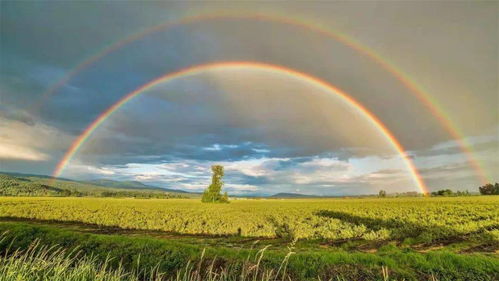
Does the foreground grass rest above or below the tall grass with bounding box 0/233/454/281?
below

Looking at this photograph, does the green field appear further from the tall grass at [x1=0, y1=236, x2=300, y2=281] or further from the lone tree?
the lone tree

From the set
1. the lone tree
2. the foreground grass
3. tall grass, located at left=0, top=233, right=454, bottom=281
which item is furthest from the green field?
the lone tree

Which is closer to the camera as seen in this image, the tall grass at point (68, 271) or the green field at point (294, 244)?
the tall grass at point (68, 271)

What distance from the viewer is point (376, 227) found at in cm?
3241

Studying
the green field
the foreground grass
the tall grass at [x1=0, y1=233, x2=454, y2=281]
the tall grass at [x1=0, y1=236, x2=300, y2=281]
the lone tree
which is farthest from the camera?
the lone tree

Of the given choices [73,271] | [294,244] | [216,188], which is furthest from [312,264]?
[216,188]

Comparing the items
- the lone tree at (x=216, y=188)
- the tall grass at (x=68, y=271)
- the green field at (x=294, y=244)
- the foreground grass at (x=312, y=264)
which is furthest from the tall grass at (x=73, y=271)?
the lone tree at (x=216, y=188)

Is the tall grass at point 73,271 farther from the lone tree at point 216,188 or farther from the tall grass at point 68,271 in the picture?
the lone tree at point 216,188

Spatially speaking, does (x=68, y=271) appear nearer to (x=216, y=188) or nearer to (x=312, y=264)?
(x=312, y=264)

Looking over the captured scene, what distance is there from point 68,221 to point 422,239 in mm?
43166

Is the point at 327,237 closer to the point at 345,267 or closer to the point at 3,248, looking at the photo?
the point at 345,267

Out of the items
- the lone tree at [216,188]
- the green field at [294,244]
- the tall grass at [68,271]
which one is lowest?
the green field at [294,244]

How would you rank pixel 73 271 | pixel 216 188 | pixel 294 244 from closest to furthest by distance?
pixel 73 271, pixel 294 244, pixel 216 188

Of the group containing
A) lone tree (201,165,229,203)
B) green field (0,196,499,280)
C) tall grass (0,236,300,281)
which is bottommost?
green field (0,196,499,280)
